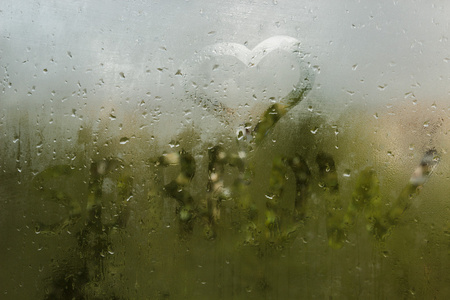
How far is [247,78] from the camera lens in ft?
4.82

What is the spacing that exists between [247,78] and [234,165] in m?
0.32

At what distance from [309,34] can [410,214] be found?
0.75m

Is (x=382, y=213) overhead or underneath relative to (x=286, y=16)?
underneath

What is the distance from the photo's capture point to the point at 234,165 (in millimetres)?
1462

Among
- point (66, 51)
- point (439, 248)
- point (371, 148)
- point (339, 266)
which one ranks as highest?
A: point (66, 51)

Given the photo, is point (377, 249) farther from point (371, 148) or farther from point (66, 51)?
point (66, 51)

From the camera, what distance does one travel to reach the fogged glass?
146cm

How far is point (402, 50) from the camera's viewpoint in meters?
1.49

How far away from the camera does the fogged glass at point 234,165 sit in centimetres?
146

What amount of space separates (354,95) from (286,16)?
38cm

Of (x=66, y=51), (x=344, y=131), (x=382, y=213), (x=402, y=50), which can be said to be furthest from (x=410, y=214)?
(x=66, y=51)

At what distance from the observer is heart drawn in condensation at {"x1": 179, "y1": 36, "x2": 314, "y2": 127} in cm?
147

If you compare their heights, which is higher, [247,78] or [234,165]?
[247,78]

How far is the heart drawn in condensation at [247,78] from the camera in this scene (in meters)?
1.47
